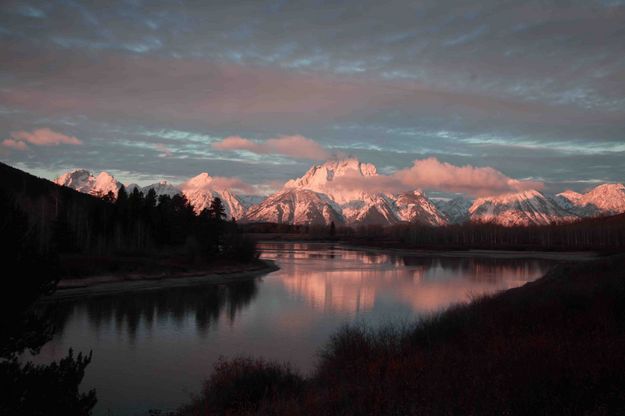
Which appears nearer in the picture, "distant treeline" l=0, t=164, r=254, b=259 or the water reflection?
the water reflection

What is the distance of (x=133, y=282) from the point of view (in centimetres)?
6000

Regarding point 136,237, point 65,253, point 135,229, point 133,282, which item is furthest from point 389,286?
point 135,229

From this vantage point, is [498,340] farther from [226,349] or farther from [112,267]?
[112,267]

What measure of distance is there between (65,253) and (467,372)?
68.6m

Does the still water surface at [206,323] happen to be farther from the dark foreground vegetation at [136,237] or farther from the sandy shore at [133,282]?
the dark foreground vegetation at [136,237]

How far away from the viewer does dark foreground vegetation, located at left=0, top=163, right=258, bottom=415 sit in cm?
1045

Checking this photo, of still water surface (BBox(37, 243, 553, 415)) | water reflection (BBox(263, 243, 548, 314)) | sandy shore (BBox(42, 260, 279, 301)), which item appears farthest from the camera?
sandy shore (BBox(42, 260, 279, 301))

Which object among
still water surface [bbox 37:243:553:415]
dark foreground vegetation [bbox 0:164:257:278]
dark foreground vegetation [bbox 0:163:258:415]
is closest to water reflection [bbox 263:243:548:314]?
still water surface [bbox 37:243:553:415]

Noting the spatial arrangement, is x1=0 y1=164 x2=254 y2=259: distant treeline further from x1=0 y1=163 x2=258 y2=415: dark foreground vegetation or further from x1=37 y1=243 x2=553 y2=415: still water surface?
x1=37 y1=243 x2=553 y2=415: still water surface

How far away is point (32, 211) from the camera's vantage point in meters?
83.9

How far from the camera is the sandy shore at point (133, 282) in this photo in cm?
5172

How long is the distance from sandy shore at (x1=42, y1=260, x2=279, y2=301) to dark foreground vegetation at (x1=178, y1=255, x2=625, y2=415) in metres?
33.4

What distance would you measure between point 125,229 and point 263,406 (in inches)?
3305

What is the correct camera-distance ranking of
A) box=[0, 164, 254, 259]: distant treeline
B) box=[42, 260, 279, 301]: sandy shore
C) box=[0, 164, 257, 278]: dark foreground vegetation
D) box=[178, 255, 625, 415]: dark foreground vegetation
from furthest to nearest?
box=[0, 164, 254, 259]: distant treeline, box=[0, 164, 257, 278]: dark foreground vegetation, box=[42, 260, 279, 301]: sandy shore, box=[178, 255, 625, 415]: dark foreground vegetation
